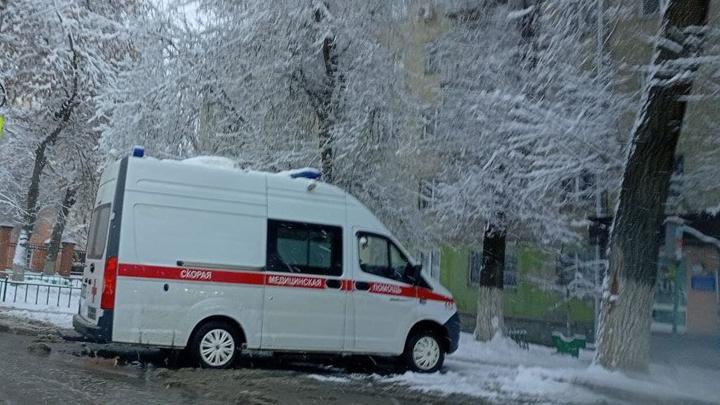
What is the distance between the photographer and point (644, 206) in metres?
10.5

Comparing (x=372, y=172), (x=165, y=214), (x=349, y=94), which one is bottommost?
(x=165, y=214)

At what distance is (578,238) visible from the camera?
16.1 metres

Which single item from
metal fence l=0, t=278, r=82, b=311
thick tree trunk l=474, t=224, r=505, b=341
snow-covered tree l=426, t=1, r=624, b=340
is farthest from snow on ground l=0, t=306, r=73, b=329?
thick tree trunk l=474, t=224, r=505, b=341

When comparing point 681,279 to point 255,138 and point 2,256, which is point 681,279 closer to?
point 255,138

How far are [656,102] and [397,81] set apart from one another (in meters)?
6.04

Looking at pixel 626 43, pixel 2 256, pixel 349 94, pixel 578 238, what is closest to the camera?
pixel 626 43

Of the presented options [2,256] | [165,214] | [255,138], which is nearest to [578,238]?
[255,138]

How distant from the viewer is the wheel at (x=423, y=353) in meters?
10.9

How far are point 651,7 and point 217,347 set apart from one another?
32.6ft

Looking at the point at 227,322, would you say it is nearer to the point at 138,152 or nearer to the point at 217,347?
the point at 217,347

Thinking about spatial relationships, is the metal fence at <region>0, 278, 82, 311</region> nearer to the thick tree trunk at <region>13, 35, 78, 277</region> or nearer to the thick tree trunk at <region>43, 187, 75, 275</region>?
the thick tree trunk at <region>13, 35, 78, 277</region>

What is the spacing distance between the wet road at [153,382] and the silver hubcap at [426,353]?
1202mm

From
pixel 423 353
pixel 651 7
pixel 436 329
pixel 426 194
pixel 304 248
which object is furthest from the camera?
pixel 426 194

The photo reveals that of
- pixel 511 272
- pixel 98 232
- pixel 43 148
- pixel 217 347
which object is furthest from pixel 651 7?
pixel 43 148
